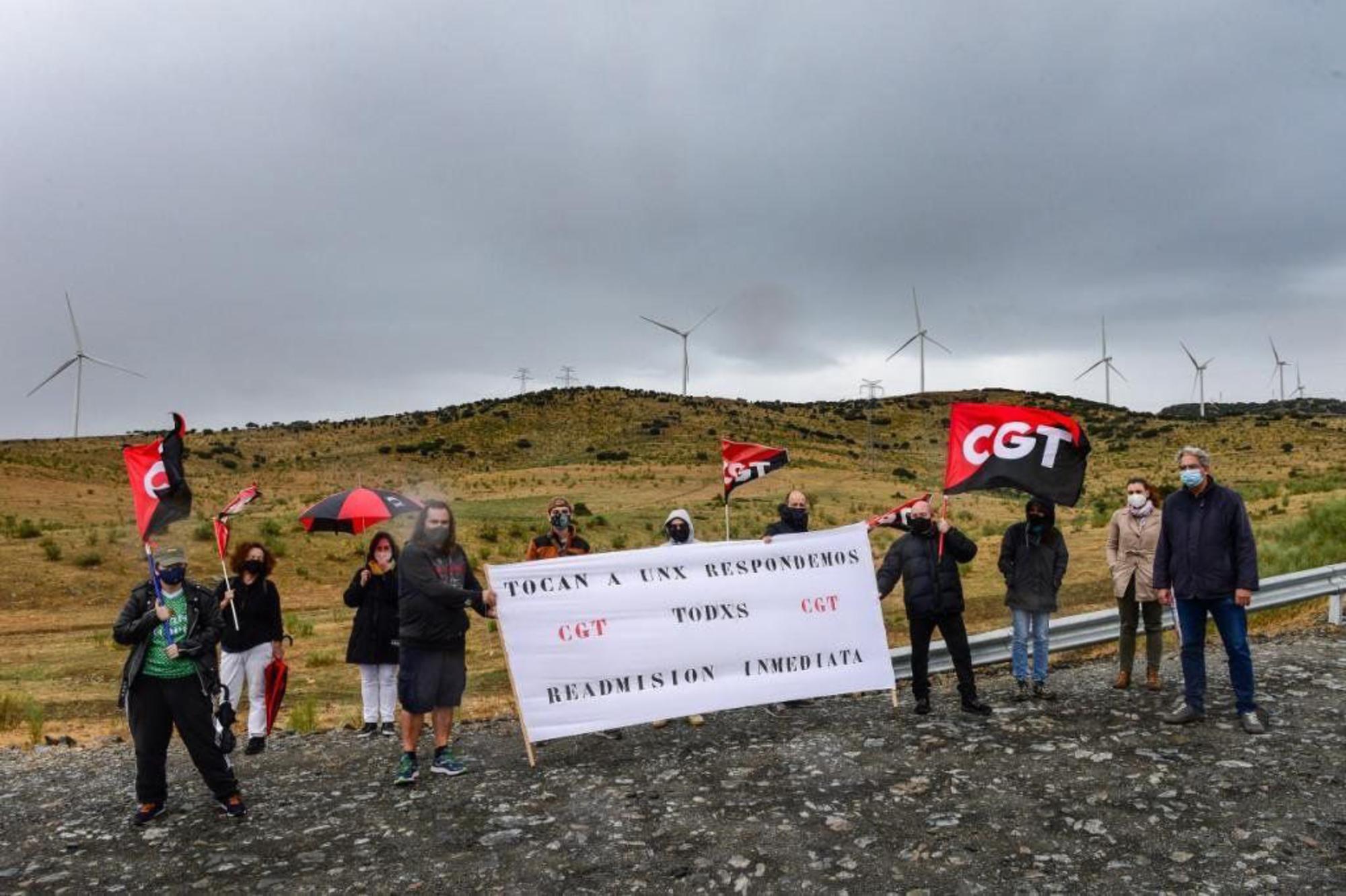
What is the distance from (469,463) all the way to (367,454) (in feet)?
35.7

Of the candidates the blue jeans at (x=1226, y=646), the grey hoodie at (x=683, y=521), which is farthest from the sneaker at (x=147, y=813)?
the blue jeans at (x=1226, y=646)

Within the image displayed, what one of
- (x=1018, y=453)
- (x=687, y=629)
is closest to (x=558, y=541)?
(x=687, y=629)

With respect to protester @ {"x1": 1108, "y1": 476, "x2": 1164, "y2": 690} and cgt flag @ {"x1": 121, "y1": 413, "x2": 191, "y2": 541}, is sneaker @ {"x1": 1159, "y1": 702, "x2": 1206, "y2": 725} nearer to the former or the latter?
protester @ {"x1": 1108, "y1": 476, "x2": 1164, "y2": 690}

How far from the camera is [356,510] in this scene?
10.7 m

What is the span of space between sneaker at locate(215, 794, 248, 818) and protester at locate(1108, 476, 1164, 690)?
817 centimetres

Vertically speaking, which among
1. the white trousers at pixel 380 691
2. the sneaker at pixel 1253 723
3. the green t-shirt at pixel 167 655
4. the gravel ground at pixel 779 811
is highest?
the green t-shirt at pixel 167 655

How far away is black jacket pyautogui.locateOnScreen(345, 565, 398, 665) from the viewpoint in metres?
9.74

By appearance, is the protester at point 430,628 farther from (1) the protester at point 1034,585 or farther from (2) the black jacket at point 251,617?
(1) the protester at point 1034,585

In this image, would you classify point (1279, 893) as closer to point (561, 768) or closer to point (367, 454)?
point (561, 768)

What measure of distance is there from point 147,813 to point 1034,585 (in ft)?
26.3

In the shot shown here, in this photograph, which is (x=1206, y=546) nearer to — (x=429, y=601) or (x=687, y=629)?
(x=687, y=629)

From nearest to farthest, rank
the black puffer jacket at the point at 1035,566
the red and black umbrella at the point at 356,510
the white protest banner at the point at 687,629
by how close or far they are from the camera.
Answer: the white protest banner at the point at 687,629 → the black puffer jacket at the point at 1035,566 → the red and black umbrella at the point at 356,510

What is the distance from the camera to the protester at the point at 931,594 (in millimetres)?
9102

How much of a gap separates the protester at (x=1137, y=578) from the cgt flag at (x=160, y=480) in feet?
29.8
